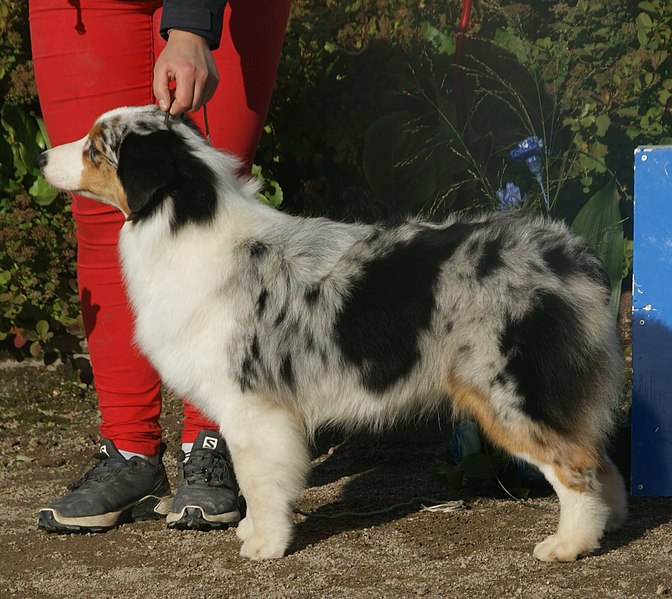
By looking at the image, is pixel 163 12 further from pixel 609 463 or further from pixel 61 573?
pixel 609 463

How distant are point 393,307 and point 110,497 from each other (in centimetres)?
138

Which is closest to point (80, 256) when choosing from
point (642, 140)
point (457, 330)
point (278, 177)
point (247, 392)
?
point (247, 392)

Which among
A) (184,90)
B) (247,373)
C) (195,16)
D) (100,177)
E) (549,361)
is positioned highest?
(195,16)

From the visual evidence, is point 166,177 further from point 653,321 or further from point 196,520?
point 653,321

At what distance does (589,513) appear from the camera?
11.3ft

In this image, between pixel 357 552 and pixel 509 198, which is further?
pixel 509 198

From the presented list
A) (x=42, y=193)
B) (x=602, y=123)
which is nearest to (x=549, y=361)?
(x=602, y=123)

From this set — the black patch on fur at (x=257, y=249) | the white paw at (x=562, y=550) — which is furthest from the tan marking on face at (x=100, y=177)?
the white paw at (x=562, y=550)

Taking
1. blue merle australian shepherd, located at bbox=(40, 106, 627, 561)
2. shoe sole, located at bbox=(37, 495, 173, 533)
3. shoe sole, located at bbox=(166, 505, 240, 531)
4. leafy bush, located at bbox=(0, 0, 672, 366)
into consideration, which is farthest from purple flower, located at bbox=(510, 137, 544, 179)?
shoe sole, located at bbox=(37, 495, 173, 533)

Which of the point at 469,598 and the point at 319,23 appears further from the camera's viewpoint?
the point at 319,23

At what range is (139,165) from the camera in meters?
3.48

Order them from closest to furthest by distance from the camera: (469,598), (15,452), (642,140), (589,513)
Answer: (469,598), (589,513), (15,452), (642,140)

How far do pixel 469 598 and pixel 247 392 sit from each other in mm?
998

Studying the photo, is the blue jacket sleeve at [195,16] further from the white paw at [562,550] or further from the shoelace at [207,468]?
the white paw at [562,550]
